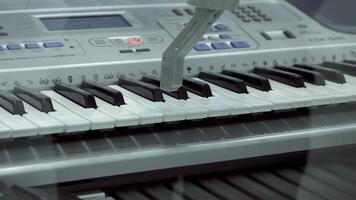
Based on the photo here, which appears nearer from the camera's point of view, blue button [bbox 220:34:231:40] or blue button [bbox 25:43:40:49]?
blue button [bbox 25:43:40:49]

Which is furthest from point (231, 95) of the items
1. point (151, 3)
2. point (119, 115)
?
point (151, 3)

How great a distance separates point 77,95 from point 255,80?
0.30m

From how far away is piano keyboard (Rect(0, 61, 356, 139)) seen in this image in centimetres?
84

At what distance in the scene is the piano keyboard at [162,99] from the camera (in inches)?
33.1

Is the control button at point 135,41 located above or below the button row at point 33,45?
below

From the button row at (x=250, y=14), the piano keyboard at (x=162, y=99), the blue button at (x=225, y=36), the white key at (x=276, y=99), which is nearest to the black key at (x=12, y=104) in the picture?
the piano keyboard at (x=162, y=99)

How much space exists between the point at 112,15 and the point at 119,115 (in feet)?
1.26

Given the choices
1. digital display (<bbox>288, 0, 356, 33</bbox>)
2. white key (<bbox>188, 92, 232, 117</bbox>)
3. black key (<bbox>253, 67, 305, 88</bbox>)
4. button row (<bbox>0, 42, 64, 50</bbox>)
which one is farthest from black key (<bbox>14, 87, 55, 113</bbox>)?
digital display (<bbox>288, 0, 356, 33</bbox>)

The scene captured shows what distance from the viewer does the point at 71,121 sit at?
2.73 ft

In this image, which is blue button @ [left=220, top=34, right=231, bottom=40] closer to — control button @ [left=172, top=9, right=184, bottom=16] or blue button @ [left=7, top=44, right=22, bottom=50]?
control button @ [left=172, top=9, right=184, bottom=16]

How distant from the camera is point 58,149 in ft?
2.75

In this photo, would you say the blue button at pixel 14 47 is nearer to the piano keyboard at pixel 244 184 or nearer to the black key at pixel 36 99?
the black key at pixel 36 99

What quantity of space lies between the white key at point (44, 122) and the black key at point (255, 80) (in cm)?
36

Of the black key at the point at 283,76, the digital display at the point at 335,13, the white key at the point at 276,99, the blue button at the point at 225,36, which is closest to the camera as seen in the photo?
the white key at the point at 276,99
